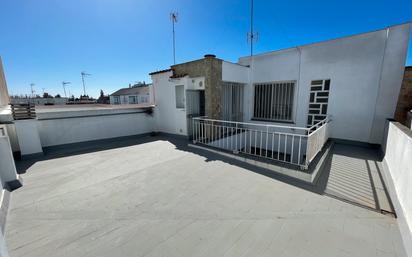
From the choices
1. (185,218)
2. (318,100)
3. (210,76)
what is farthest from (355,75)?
(185,218)

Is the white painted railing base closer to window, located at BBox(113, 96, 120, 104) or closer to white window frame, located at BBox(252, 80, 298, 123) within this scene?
white window frame, located at BBox(252, 80, 298, 123)

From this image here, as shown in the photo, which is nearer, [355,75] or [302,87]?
[355,75]

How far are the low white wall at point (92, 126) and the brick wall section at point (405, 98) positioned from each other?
9.12m

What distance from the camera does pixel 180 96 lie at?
6566 mm

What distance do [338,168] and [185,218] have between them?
148 inches

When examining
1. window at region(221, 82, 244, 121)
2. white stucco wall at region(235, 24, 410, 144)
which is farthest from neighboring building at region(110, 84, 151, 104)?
white stucco wall at region(235, 24, 410, 144)

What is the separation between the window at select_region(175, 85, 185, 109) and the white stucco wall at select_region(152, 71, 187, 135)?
0.48 ft

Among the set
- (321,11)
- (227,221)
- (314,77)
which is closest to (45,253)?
(227,221)

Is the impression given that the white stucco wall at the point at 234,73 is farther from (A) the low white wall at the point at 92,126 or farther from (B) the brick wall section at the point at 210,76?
(A) the low white wall at the point at 92,126

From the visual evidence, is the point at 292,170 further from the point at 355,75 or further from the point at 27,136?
the point at 27,136

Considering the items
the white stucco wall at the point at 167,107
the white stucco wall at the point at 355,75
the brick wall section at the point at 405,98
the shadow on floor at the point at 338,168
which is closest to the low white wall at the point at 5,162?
the shadow on floor at the point at 338,168

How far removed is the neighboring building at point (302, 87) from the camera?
4.81 metres

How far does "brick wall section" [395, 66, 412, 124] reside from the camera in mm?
4527

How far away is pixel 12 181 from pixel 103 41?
646 cm
